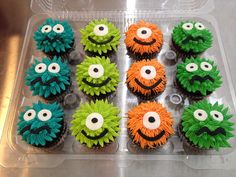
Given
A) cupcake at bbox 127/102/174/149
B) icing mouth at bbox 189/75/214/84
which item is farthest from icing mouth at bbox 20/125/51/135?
icing mouth at bbox 189/75/214/84

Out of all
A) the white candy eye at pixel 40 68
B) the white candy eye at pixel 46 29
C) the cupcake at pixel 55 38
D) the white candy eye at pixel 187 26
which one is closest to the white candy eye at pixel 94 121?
the white candy eye at pixel 40 68

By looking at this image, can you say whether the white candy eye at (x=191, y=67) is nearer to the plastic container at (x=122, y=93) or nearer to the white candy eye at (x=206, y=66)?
the white candy eye at (x=206, y=66)

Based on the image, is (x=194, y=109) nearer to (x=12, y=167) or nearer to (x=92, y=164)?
(x=92, y=164)

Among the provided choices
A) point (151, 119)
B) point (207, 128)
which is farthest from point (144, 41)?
point (207, 128)

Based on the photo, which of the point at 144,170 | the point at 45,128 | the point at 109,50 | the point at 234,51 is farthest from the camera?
the point at 234,51

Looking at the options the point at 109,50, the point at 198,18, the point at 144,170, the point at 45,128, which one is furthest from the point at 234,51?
the point at 45,128

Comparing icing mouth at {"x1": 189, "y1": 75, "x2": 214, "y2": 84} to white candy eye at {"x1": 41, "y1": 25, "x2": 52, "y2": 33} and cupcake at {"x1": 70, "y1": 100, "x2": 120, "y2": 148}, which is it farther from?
white candy eye at {"x1": 41, "y1": 25, "x2": 52, "y2": 33}
